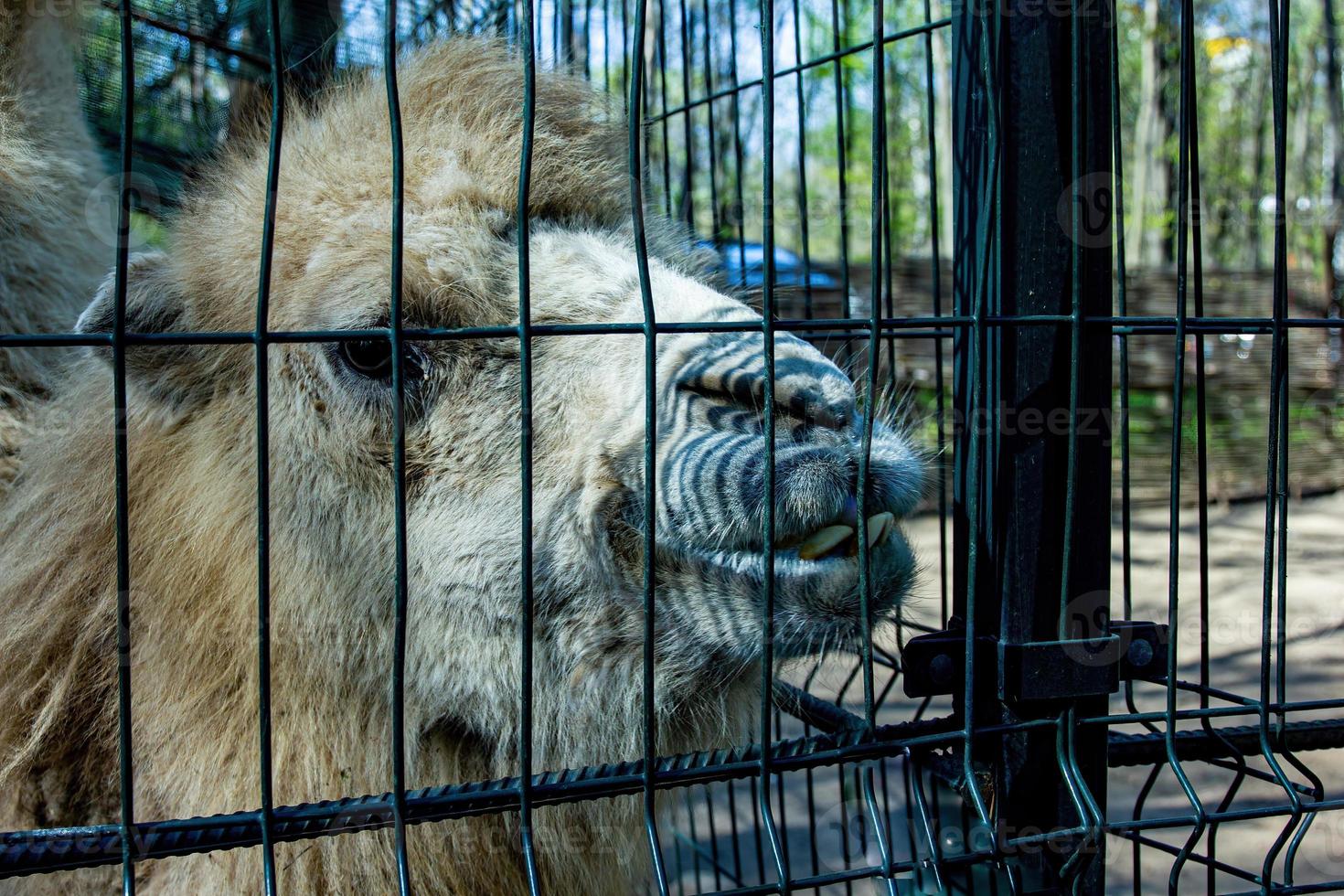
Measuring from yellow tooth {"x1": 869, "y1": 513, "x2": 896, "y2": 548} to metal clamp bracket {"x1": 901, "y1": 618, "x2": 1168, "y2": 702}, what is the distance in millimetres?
178

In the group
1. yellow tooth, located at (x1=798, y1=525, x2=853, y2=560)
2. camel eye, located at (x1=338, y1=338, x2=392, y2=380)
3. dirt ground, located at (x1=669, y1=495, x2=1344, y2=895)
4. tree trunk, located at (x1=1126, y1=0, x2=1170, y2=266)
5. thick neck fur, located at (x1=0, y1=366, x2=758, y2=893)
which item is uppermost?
tree trunk, located at (x1=1126, y1=0, x2=1170, y2=266)

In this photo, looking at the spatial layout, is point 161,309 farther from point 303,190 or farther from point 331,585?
point 331,585

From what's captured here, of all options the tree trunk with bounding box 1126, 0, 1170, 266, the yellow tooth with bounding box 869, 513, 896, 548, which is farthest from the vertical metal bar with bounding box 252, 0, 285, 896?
the tree trunk with bounding box 1126, 0, 1170, 266

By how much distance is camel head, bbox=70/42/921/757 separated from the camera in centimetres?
163

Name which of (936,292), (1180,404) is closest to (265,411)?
(1180,404)

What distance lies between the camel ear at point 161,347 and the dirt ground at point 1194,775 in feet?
4.82

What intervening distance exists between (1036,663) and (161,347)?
1.77 m

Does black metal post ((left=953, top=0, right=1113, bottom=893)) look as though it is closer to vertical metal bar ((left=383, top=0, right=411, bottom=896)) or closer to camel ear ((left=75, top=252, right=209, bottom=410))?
vertical metal bar ((left=383, top=0, right=411, bottom=896))

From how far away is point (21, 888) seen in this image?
196 cm

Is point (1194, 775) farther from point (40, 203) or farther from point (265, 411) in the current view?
point (40, 203)

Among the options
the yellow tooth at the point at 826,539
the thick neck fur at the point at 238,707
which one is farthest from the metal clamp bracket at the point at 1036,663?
the thick neck fur at the point at 238,707

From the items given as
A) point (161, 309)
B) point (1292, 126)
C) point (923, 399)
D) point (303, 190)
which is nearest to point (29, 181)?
point (161, 309)

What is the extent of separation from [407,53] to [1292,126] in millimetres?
21416

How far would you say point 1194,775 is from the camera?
454cm
